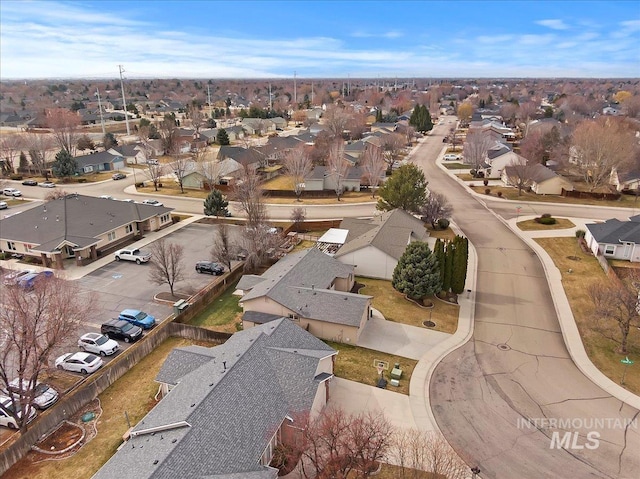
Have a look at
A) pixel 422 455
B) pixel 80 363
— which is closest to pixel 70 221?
pixel 80 363

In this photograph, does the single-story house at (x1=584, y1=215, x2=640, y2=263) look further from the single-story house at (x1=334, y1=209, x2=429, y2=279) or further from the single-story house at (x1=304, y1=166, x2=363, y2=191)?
the single-story house at (x1=304, y1=166, x2=363, y2=191)

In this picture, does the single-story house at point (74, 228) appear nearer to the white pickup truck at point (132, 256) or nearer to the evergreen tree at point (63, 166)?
the white pickup truck at point (132, 256)

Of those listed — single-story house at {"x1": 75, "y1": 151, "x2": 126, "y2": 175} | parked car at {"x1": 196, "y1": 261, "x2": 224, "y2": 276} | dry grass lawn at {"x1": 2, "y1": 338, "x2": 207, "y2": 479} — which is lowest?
dry grass lawn at {"x1": 2, "y1": 338, "x2": 207, "y2": 479}

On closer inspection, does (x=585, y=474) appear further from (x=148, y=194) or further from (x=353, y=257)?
(x=148, y=194)

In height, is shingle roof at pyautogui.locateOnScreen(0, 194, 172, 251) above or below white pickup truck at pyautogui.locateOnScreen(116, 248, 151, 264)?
above

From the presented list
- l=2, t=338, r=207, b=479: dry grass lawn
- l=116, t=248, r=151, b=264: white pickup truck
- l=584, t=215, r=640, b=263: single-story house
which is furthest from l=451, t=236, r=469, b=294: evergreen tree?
l=116, t=248, r=151, b=264: white pickup truck

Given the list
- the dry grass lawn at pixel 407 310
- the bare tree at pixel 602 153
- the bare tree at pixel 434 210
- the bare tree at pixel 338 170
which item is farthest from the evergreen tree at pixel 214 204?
the bare tree at pixel 602 153

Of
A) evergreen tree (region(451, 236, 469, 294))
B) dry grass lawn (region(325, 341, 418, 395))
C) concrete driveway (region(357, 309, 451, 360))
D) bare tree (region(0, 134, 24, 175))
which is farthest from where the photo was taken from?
bare tree (region(0, 134, 24, 175))
